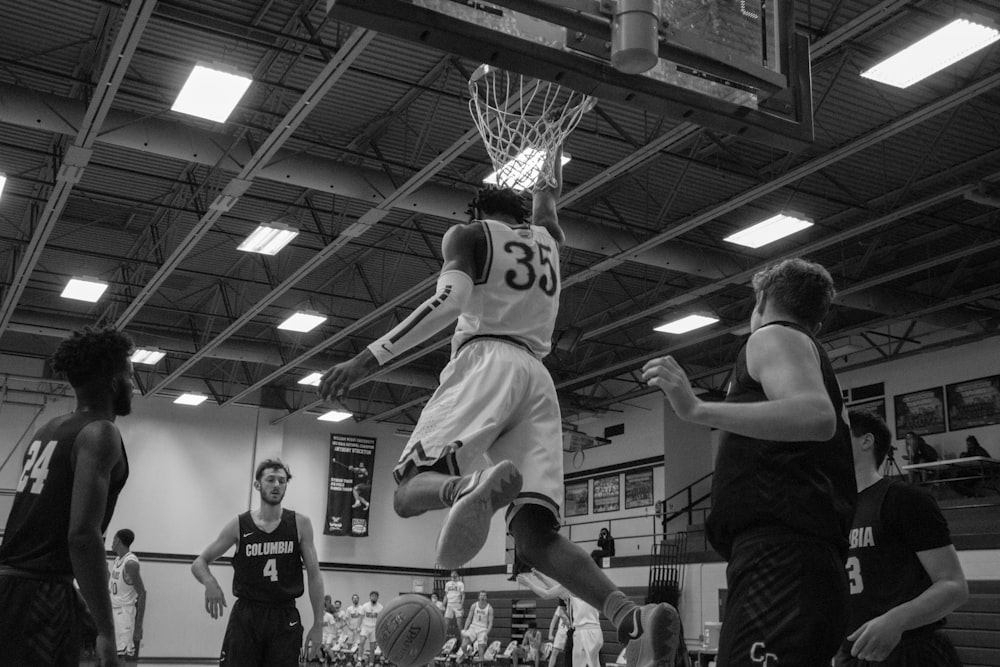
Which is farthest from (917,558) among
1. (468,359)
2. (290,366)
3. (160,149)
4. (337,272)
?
(290,366)

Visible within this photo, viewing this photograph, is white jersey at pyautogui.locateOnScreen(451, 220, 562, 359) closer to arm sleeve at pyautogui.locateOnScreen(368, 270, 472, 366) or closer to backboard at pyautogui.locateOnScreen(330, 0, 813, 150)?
arm sleeve at pyautogui.locateOnScreen(368, 270, 472, 366)

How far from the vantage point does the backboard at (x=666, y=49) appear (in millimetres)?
4160

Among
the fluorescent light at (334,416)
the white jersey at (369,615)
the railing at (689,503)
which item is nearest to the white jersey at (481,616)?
the white jersey at (369,615)

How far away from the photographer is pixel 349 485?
30000 mm

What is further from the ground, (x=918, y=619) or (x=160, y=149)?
(x=160, y=149)

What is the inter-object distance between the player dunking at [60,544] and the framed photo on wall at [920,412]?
19191 millimetres

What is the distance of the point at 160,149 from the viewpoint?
13664mm

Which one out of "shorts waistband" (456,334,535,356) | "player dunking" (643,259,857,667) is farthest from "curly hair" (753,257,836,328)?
"shorts waistband" (456,334,535,356)

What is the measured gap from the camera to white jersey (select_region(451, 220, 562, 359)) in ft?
13.9

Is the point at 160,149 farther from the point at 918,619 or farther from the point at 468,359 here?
the point at 918,619

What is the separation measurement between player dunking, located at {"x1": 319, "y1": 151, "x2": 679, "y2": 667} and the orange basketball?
3.83ft

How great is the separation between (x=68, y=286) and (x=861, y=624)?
18.2 m

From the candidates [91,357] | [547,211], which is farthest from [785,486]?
[91,357]

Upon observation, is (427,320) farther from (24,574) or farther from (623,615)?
(24,574)
